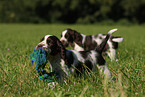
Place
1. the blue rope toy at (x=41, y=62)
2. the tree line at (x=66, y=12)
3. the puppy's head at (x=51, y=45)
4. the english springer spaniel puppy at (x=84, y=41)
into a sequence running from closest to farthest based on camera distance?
the blue rope toy at (x=41, y=62), the puppy's head at (x=51, y=45), the english springer spaniel puppy at (x=84, y=41), the tree line at (x=66, y=12)

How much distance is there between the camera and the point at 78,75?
2.97m

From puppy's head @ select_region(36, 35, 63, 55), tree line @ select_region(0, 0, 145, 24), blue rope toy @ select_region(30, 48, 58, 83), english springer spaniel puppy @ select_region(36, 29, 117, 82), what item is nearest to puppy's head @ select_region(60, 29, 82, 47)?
english springer spaniel puppy @ select_region(36, 29, 117, 82)

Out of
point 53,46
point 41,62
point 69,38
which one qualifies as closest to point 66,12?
point 69,38

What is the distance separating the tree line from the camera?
3700cm

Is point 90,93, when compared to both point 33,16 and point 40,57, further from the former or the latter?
point 33,16

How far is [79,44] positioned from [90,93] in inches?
115

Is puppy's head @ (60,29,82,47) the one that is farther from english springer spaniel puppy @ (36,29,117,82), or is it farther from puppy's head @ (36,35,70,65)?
puppy's head @ (36,35,70,65)

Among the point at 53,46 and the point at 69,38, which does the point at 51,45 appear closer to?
the point at 53,46

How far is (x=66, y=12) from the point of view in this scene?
38344 mm

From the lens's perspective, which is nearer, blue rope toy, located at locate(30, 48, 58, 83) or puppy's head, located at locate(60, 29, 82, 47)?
blue rope toy, located at locate(30, 48, 58, 83)

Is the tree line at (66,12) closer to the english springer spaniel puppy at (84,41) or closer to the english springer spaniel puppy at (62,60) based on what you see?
the english springer spaniel puppy at (84,41)

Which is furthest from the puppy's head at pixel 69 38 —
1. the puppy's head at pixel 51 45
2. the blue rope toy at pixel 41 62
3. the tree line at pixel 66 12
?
the tree line at pixel 66 12

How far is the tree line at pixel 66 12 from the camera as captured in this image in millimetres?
37000

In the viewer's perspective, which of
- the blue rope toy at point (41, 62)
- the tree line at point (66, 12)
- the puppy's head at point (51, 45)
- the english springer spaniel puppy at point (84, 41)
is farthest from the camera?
the tree line at point (66, 12)
